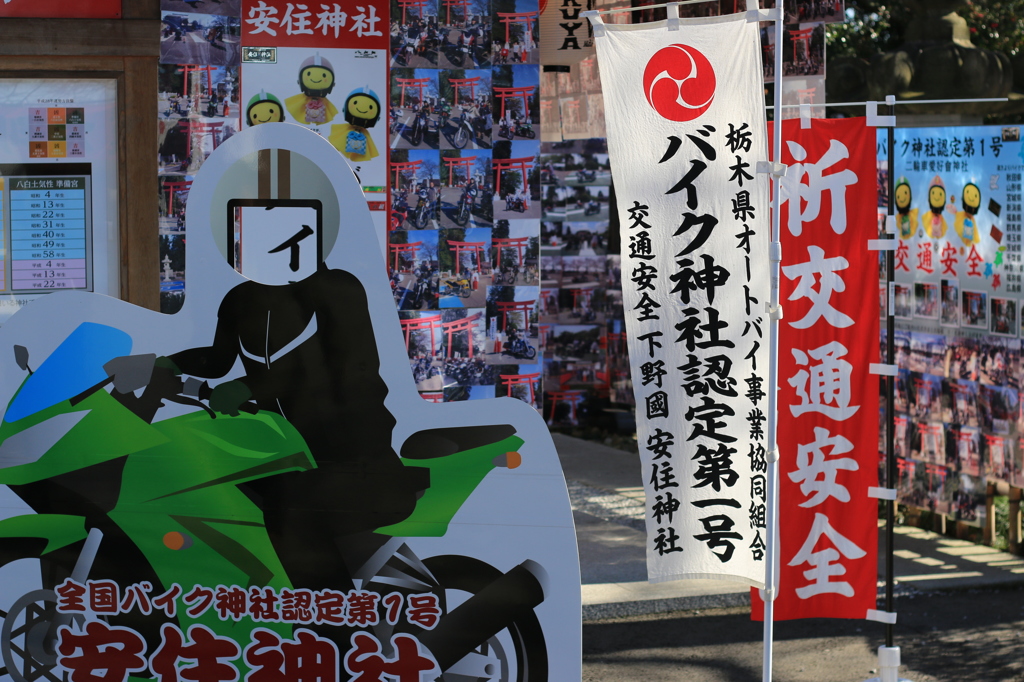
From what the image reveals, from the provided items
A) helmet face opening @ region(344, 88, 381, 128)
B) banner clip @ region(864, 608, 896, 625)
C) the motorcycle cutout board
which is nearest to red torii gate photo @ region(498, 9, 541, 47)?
helmet face opening @ region(344, 88, 381, 128)

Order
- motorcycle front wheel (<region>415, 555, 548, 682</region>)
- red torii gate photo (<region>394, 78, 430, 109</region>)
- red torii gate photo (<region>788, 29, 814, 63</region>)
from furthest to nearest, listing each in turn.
→ 1. red torii gate photo (<region>788, 29, 814, 63</region>)
2. red torii gate photo (<region>394, 78, 430, 109</region>)
3. motorcycle front wheel (<region>415, 555, 548, 682</region>)

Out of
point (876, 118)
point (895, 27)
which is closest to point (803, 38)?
point (876, 118)

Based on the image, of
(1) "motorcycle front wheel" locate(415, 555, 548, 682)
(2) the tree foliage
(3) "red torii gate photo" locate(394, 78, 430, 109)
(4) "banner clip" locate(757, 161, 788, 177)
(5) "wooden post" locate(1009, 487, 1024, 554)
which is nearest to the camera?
(1) "motorcycle front wheel" locate(415, 555, 548, 682)

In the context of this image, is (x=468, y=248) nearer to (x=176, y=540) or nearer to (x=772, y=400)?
(x=772, y=400)

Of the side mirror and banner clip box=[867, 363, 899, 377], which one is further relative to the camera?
banner clip box=[867, 363, 899, 377]

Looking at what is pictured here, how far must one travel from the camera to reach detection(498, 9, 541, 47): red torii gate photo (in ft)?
15.2

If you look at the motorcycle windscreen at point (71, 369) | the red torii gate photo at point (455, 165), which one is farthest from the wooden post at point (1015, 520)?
the motorcycle windscreen at point (71, 369)

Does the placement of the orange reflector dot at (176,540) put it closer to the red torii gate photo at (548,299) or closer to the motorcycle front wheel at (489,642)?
the motorcycle front wheel at (489,642)

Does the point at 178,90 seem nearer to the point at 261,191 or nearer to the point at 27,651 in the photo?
the point at 261,191

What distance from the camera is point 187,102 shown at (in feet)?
14.5

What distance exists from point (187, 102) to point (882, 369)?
125 inches

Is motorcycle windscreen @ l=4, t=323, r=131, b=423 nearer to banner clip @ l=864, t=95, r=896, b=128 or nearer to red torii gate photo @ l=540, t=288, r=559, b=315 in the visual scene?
banner clip @ l=864, t=95, r=896, b=128

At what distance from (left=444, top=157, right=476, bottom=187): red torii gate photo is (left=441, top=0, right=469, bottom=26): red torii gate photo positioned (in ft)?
1.97

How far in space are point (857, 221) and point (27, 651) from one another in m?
3.54
